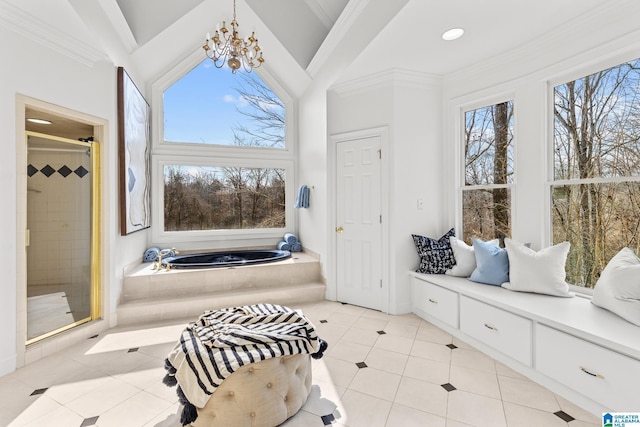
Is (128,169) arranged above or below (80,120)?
below

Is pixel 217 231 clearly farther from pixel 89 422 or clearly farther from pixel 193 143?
pixel 89 422

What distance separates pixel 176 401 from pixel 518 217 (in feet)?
10.3

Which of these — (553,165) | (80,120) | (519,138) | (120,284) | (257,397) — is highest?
(80,120)

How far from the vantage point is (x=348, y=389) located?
210 cm

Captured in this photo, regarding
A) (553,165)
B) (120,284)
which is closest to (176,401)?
(120,284)

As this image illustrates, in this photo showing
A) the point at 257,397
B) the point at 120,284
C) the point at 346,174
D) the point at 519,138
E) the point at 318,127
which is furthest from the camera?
the point at 318,127

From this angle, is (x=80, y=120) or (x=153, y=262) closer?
(x=80, y=120)

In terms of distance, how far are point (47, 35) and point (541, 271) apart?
4.34m

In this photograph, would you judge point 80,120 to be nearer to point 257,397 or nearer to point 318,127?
point 318,127

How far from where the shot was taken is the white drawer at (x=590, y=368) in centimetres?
167

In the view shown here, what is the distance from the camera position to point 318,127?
13.6ft

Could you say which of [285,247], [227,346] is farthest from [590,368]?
[285,247]

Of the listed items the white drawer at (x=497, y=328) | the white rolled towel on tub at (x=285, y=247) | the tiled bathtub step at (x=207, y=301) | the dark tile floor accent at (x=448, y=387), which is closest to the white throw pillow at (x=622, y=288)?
the white drawer at (x=497, y=328)

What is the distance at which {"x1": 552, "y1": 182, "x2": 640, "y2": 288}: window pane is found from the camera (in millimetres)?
2287
